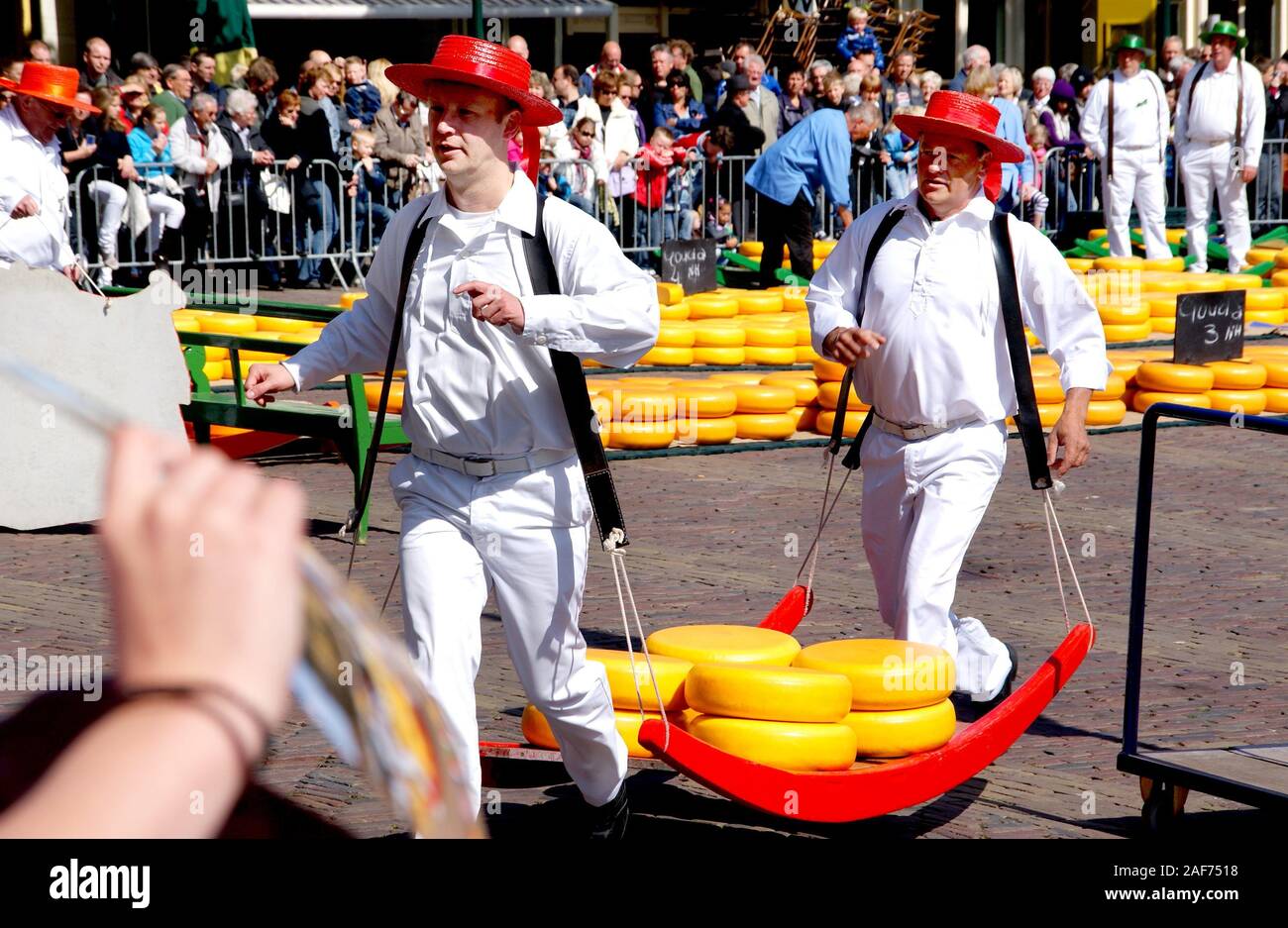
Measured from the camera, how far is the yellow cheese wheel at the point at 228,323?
1080 cm

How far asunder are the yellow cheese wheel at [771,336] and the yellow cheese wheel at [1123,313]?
8.99 feet

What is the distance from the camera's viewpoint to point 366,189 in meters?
16.8

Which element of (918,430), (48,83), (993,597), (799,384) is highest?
(48,83)

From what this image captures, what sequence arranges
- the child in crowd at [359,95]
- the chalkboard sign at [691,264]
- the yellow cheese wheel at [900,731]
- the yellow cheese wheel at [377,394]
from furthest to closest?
the child in crowd at [359,95], the chalkboard sign at [691,264], the yellow cheese wheel at [377,394], the yellow cheese wheel at [900,731]

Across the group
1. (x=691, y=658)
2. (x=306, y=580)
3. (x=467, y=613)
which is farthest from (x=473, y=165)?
(x=306, y=580)

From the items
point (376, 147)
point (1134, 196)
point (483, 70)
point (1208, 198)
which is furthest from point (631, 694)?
point (1208, 198)

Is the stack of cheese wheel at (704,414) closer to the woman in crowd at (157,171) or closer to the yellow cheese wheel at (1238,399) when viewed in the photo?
the yellow cheese wheel at (1238,399)

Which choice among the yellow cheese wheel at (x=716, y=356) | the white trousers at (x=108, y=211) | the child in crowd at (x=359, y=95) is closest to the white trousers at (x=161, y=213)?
the white trousers at (x=108, y=211)

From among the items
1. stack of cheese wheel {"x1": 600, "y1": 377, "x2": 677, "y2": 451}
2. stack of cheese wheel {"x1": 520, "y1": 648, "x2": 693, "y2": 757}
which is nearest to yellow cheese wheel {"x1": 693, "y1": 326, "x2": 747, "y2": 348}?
stack of cheese wheel {"x1": 600, "y1": 377, "x2": 677, "y2": 451}

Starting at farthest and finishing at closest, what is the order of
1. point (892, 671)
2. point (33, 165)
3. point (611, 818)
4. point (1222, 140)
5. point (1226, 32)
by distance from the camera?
point (1222, 140) → point (1226, 32) → point (33, 165) → point (892, 671) → point (611, 818)

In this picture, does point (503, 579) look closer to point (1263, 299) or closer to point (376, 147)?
point (1263, 299)

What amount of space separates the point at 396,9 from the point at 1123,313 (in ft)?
43.3

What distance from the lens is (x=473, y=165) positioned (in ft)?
14.0
